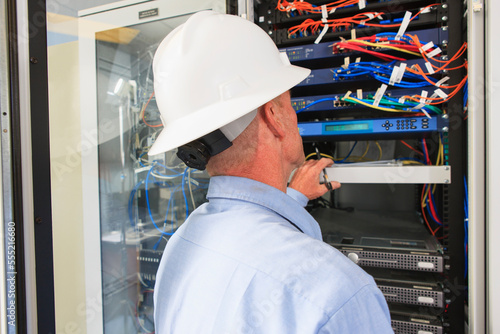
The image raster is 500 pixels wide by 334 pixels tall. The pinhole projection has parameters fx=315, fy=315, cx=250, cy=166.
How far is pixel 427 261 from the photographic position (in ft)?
3.42

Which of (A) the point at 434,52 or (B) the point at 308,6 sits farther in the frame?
(B) the point at 308,6

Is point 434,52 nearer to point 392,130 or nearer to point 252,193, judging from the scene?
point 392,130

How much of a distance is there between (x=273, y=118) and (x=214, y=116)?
171 mm

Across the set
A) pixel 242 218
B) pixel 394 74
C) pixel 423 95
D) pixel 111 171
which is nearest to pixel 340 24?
pixel 394 74

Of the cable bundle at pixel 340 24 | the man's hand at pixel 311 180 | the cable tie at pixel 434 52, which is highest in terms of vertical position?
the cable bundle at pixel 340 24

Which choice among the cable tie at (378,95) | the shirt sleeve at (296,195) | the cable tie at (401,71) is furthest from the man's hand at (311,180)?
the cable tie at (401,71)

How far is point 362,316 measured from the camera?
19.1 inches

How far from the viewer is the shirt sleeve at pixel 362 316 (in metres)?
0.47

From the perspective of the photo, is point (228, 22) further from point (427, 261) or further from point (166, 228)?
point (166, 228)

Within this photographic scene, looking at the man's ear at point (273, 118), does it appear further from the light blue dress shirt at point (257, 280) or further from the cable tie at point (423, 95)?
the cable tie at point (423, 95)

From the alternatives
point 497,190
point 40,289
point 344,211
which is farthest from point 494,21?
point 40,289

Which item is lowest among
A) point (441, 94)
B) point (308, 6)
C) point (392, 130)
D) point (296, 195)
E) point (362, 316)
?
point (362, 316)

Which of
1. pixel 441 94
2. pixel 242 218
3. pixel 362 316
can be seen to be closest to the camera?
pixel 362 316

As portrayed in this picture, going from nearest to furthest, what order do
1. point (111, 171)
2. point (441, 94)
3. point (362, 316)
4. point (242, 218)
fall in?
point (362, 316)
point (242, 218)
point (441, 94)
point (111, 171)
